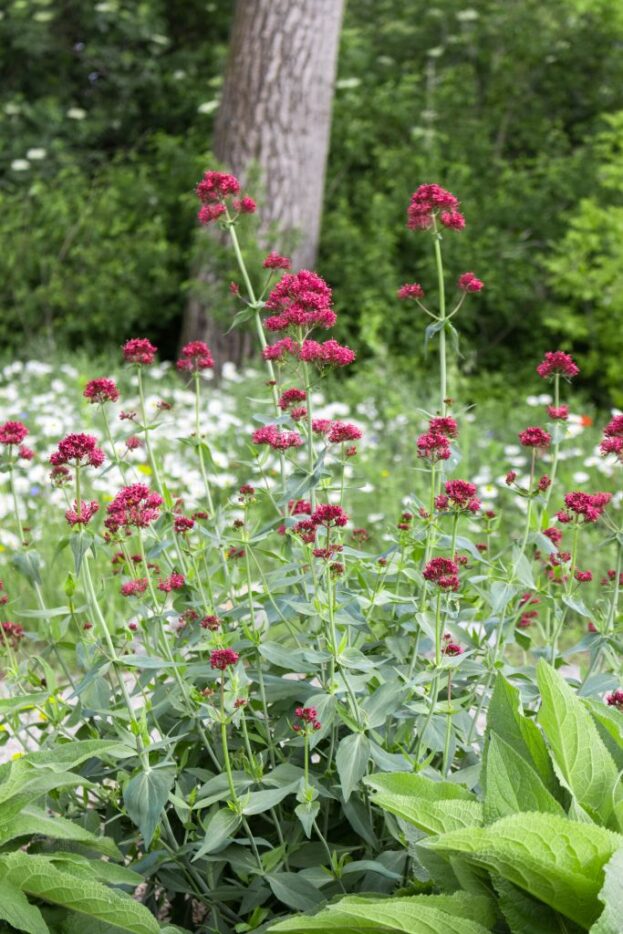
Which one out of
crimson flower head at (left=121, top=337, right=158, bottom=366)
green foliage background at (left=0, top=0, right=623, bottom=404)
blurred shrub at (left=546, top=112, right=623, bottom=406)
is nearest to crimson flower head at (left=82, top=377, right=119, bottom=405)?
crimson flower head at (left=121, top=337, right=158, bottom=366)

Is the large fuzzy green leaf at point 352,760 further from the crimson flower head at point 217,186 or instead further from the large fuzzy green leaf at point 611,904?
the crimson flower head at point 217,186

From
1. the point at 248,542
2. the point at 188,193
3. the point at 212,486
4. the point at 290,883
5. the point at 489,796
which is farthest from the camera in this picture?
the point at 188,193

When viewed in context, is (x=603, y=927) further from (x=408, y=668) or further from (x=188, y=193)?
(x=188, y=193)

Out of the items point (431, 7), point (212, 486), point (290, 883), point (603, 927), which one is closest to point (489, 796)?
point (603, 927)

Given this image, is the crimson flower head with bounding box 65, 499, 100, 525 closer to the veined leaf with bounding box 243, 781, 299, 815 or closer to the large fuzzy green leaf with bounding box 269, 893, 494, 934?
the veined leaf with bounding box 243, 781, 299, 815

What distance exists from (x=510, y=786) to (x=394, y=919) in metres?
0.29

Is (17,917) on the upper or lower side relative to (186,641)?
lower

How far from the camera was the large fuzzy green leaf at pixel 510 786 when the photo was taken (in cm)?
174

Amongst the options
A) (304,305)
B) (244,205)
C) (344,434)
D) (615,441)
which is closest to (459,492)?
(344,434)

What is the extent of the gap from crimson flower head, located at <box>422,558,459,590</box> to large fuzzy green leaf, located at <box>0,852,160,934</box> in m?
0.75

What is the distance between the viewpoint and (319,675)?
2.26 metres

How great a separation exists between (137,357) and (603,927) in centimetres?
137

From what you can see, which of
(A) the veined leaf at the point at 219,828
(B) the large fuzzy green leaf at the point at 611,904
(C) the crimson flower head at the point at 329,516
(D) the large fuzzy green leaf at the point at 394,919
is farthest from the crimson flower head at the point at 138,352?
(B) the large fuzzy green leaf at the point at 611,904

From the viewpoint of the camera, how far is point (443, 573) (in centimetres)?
195
